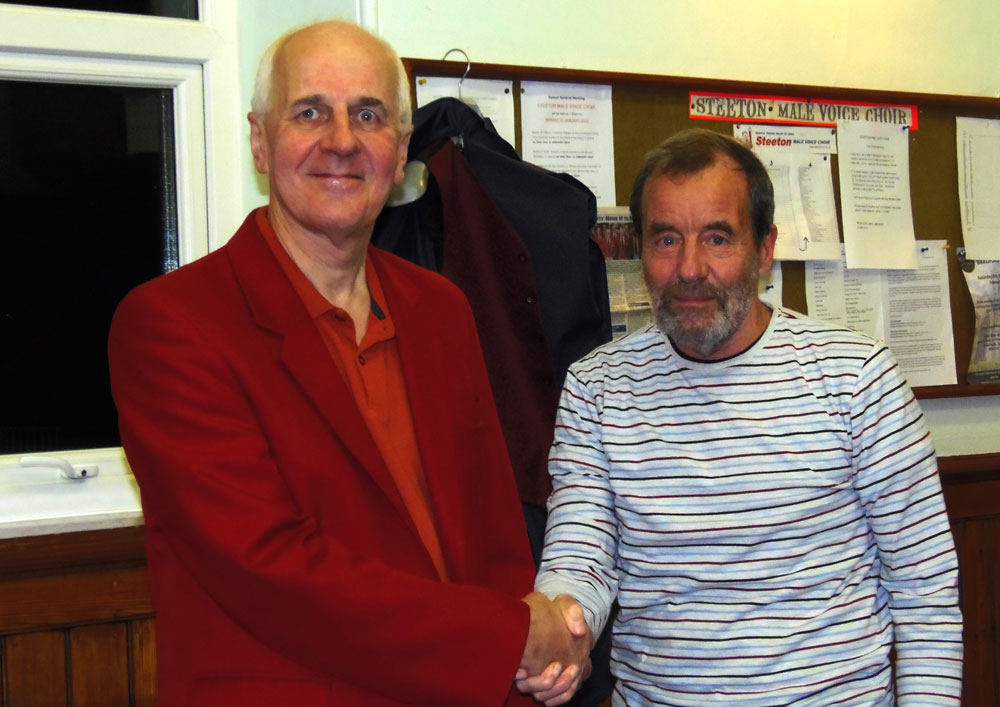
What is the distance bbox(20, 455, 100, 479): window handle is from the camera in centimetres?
198

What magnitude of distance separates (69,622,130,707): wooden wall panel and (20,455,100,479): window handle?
319mm

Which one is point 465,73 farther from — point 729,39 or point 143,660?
point 143,660

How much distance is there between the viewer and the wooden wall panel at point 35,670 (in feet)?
6.07

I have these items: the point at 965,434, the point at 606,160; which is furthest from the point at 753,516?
the point at 965,434

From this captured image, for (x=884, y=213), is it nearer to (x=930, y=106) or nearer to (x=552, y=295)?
(x=930, y=106)

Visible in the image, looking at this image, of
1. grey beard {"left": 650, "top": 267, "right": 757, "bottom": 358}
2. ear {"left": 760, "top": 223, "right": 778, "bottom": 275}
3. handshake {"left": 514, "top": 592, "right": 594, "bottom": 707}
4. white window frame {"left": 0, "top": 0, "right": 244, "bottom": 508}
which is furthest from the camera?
white window frame {"left": 0, "top": 0, "right": 244, "bottom": 508}

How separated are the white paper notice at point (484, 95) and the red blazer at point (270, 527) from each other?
890 mm

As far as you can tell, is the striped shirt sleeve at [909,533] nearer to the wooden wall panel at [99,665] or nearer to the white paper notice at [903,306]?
the white paper notice at [903,306]

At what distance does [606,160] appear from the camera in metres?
2.36

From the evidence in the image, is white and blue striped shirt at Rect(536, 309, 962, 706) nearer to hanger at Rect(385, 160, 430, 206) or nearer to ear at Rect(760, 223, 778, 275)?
ear at Rect(760, 223, 778, 275)

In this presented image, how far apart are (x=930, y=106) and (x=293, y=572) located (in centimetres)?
230

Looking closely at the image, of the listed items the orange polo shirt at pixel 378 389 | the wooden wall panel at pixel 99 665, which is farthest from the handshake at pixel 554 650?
the wooden wall panel at pixel 99 665

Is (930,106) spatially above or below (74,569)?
above

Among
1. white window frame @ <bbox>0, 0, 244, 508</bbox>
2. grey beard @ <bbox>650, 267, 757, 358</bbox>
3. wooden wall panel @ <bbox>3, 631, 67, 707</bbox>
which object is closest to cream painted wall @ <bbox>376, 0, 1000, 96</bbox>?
white window frame @ <bbox>0, 0, 244, 508</bbox>
